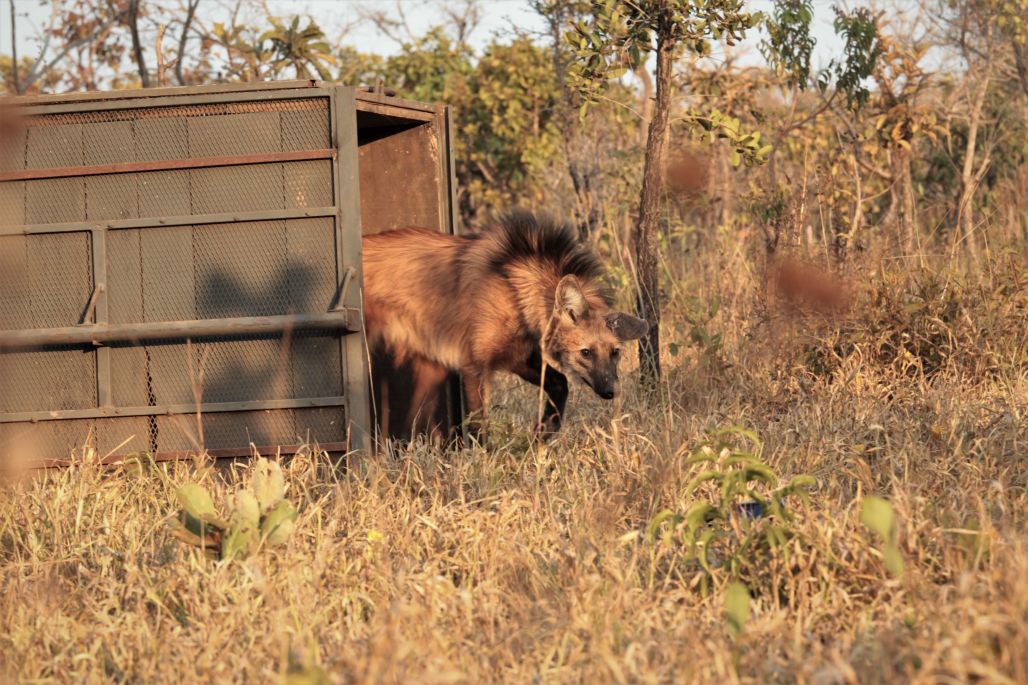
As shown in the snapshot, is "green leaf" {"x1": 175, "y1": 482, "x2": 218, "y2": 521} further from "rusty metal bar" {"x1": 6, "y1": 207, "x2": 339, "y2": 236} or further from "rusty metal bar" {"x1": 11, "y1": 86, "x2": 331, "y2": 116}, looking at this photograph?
"rusty metal bar" {"x1": 11, "y1": 86, "x2": 331, "y2": 116}

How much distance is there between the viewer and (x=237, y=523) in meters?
3.52

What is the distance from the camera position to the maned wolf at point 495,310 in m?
5.81

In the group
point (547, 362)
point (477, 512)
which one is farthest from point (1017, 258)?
point (477, 512)

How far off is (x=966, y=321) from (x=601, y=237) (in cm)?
444

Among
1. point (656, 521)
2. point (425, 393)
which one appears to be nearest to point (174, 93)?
point (425, 393)

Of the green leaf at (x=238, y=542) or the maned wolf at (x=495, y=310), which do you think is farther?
the maned wolf at (x=495, y=310)

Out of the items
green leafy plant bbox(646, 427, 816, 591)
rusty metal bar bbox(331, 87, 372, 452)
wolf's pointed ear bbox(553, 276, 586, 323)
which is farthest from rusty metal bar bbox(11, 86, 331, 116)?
green leafy plant bbox(646, 427, 816, 591)

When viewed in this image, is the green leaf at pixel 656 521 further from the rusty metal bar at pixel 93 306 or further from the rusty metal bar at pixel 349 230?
the rusty metal bar at pixel 93 306

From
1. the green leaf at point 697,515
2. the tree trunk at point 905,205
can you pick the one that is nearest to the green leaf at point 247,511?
the green leaf at point 697,515

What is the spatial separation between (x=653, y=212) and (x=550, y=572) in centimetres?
318

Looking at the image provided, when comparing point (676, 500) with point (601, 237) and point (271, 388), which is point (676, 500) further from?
point (601, 237)

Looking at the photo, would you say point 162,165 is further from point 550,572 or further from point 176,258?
point 550,572

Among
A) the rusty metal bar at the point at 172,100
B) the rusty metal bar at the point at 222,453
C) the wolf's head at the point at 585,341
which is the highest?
the rusty metal bar at the point at 172,100

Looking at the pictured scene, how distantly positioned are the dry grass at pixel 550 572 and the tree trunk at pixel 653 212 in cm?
92
